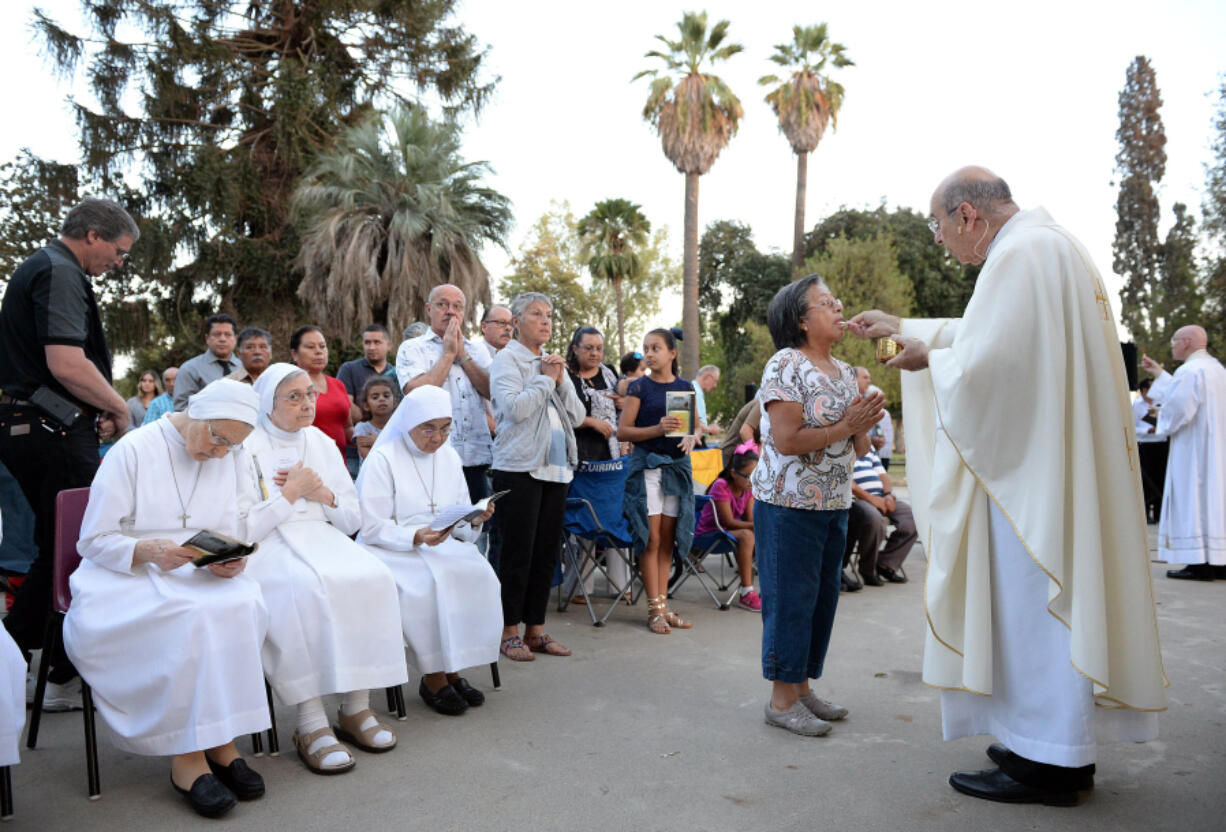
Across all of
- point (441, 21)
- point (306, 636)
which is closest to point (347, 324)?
point (441, 21)

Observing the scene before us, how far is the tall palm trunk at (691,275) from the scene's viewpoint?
90.1ft

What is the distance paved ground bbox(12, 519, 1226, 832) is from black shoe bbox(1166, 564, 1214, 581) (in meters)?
3.37

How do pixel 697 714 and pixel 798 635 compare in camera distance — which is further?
pixel 697 714

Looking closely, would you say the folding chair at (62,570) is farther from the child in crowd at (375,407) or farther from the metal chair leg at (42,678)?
the child in crowd at (375,407)

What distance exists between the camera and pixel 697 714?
4.62 metres

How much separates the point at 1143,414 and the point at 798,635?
11.2 metres

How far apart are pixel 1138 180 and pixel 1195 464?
134ft

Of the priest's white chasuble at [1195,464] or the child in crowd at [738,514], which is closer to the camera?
the child in crowd at [738,514]

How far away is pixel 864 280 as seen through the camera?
33219mm

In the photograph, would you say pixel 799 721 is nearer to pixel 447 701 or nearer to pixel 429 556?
pixel 447 701

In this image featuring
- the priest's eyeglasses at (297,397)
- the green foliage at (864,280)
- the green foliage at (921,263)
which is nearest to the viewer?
the priest's eyeglasses at (297,397)

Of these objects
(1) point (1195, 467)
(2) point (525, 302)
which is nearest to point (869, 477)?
(1) point (1195, 467)

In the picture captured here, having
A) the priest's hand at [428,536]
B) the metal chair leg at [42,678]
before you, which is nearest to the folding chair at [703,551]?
the priest's hand at [428,536]

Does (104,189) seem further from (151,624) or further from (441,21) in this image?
(151,624)
